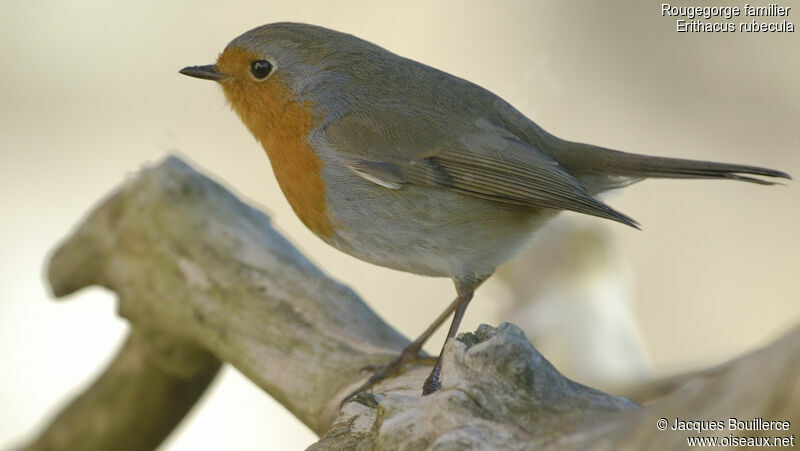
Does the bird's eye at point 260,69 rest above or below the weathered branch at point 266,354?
above

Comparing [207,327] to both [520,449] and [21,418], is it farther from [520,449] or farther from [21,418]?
[21,418]

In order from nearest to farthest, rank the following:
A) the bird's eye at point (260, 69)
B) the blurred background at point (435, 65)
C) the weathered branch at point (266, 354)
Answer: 1. the weathered branch at point (266, 354)
2. the bird's eye at point (260, 69)
3. the blurred background at point (435, 65)

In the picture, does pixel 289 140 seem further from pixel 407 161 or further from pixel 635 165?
pixel 635 165

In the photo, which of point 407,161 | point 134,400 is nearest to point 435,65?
point 407,161

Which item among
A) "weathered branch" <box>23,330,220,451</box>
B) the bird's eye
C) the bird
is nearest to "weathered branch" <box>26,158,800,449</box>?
"weathered branch" <box>23,330,220,451</box>

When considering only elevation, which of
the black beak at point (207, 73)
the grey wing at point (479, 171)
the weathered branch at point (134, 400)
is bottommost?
the weathered branch at point (134, 400)

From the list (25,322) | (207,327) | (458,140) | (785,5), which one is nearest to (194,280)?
(207,327)

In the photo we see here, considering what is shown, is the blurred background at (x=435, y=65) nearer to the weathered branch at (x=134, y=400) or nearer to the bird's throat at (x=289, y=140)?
the weathered branch at (x=134, y=400)

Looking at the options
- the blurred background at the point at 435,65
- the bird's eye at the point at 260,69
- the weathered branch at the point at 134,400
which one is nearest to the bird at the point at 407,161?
the bird's eye at the point at 260,69
